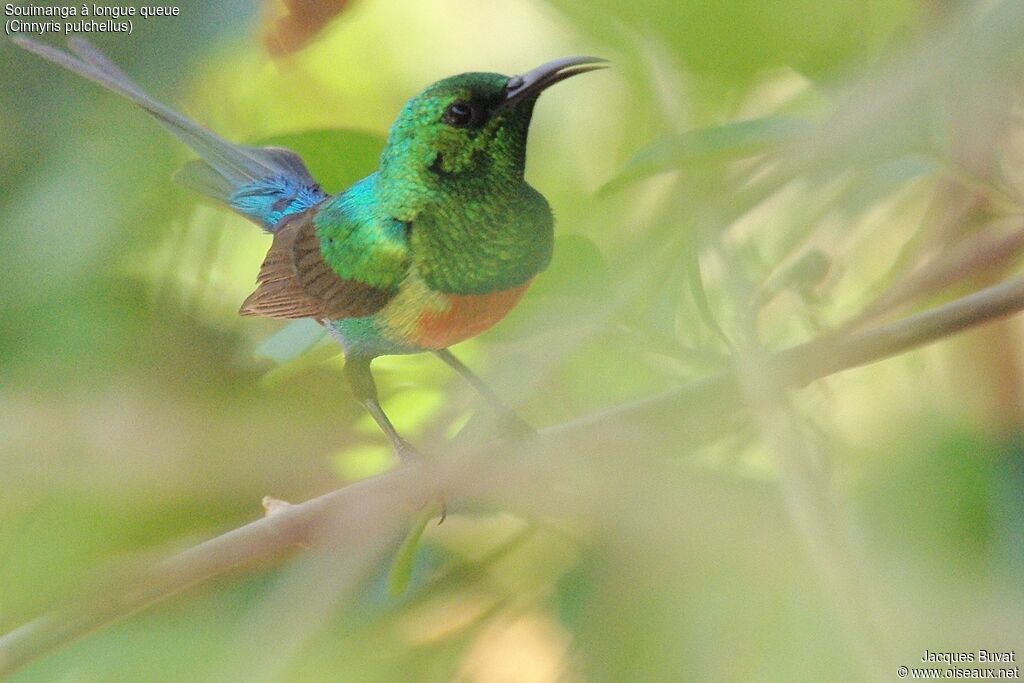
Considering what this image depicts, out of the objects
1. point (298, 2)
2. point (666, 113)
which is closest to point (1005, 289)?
point (666, 113)

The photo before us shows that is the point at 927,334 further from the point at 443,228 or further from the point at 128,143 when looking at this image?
the point at 128,143

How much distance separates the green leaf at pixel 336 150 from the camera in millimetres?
466

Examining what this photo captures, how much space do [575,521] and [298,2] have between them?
0.23 metres

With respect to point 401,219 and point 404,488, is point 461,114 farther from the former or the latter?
point 404,488

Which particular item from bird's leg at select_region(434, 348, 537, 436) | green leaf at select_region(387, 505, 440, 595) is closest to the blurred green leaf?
bird's leg at select_region(434, 348, 537, 436)

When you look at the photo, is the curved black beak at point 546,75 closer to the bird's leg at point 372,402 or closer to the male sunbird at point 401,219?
the male sunbird at point 401,219

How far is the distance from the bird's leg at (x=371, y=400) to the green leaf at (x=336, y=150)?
93 mm

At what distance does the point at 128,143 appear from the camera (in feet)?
1.61

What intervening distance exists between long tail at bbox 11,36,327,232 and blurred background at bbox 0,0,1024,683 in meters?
0.01

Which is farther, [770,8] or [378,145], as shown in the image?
[378,145]

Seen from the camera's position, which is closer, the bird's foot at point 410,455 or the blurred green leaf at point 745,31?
the blurred green leaf at point 745,31

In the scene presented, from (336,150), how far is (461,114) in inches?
2.5

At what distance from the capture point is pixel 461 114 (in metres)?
0.50

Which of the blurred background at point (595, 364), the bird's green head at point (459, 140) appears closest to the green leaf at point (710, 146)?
the blurred background at point (595, 364)
